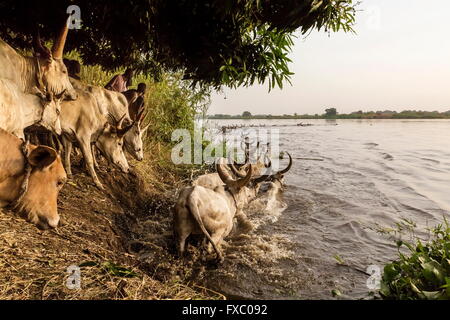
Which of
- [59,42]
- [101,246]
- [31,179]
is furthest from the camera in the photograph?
[59,42]

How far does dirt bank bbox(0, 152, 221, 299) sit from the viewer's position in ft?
9.13

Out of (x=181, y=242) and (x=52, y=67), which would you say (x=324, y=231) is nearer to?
(x=181, y=242)

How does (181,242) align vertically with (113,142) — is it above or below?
below

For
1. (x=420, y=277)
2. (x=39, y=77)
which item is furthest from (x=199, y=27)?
(x=420, y=277)

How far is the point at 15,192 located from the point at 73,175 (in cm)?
323

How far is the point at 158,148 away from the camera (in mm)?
9539

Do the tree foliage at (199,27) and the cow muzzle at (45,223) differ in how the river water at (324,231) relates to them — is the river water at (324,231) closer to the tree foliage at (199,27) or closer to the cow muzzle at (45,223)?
the cow muzzle at (45,223)

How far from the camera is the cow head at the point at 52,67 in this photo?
4.43 metres

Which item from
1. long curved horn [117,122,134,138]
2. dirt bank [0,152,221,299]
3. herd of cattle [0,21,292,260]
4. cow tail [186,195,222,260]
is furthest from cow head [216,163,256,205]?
long curved horn [117,122,134,138]

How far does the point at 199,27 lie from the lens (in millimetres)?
5379

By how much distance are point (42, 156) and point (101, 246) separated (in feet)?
5.63

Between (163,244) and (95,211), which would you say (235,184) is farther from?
(95,211)

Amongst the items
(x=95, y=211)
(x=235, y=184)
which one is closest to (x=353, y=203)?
(x=235, y=184)

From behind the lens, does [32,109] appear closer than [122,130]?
Yes
